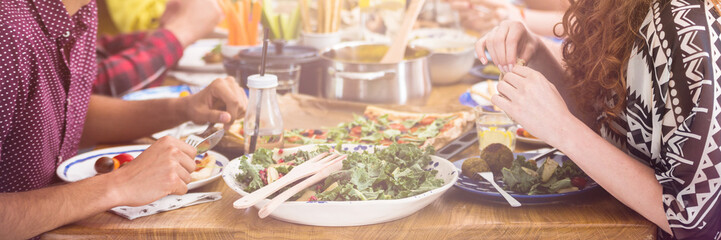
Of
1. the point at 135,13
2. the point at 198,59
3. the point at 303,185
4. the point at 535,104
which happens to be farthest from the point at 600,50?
the point at 135,13

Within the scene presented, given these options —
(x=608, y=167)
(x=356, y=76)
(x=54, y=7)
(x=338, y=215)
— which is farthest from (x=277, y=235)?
(x=356, y=76)

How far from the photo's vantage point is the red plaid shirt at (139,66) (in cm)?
284

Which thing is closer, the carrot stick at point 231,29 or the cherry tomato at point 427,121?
the cherry tomato at point 427,121

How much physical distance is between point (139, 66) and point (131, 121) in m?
0.77

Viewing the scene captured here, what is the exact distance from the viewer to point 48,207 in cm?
138

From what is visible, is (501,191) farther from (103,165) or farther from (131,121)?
(131,121)

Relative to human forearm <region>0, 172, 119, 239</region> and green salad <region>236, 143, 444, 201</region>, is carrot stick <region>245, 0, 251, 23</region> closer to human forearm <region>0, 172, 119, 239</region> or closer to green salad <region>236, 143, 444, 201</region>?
green salad <region>236, 143, 444, 201</region>

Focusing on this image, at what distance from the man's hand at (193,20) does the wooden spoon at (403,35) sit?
1011mm

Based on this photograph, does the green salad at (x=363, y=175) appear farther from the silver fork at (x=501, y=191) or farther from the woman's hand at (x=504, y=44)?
the woman's hand at (x=504, y=44)

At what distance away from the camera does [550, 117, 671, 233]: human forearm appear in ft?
4.54

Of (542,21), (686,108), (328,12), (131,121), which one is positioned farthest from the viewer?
(542,21)

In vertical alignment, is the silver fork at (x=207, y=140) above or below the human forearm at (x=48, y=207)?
above

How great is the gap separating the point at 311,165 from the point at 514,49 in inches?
24.8

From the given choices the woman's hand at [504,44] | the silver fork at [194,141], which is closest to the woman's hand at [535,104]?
the woman's hand at [504,44]
